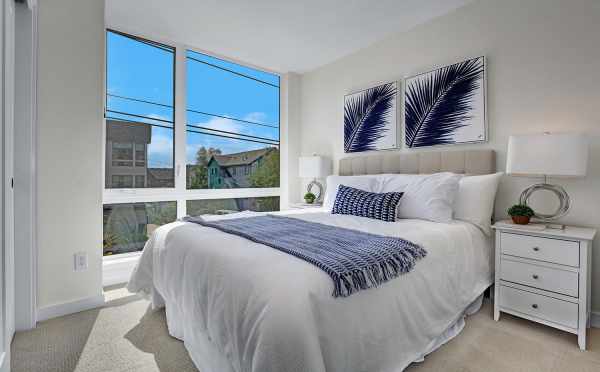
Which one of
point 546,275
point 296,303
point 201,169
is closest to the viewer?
point 296,303

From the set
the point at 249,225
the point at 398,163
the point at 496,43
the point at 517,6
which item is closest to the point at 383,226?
the point at 249,225

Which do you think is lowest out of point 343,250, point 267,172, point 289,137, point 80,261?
point 80,261

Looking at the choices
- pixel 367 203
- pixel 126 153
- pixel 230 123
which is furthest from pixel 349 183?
pixel 126 153

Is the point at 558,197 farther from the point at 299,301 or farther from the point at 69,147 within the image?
the point at 69,147

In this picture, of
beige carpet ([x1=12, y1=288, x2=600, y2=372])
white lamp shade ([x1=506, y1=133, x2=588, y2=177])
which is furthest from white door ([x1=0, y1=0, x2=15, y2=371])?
white lamp shade ([x1=506, y1=133, x2=588, y2=177])

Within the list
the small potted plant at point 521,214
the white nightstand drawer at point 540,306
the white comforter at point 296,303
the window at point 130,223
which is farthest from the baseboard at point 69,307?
the small potted plant at point 521,214

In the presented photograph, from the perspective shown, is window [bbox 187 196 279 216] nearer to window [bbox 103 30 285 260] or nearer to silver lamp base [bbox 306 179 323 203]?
window [bbox 103 30 285 260]

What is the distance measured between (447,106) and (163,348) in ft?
9.57

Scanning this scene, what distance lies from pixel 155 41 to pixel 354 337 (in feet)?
11.6

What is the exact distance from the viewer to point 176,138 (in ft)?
11.1

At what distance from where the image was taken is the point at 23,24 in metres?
1.98

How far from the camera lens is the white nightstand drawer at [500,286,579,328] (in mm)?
1770

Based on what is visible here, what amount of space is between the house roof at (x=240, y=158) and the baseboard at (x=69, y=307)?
6.28ft

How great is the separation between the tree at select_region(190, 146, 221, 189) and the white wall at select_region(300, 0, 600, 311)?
240 cm
